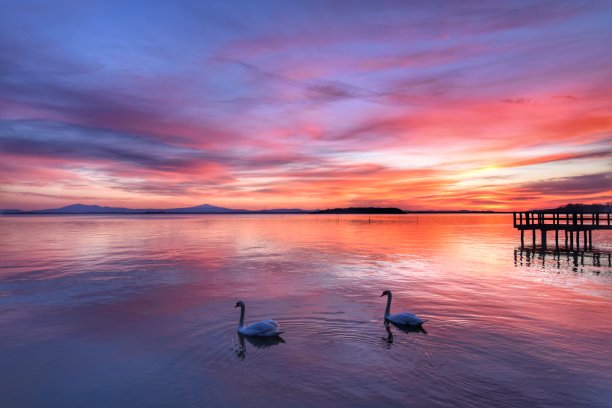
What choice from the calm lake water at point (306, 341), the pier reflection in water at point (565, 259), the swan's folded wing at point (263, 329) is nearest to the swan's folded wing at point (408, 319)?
the calm lake water at point (306, 341)

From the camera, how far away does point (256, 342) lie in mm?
13180

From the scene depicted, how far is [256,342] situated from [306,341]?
1.67m

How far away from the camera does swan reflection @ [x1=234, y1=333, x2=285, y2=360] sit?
1265cm

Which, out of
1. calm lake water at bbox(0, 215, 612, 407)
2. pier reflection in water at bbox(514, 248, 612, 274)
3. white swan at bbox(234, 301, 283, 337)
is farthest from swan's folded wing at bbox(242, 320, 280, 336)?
pier reflection in water at bbox(514, 248, 612, 274)

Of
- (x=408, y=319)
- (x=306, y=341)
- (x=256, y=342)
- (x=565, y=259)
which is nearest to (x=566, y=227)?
(x=565, y=259)

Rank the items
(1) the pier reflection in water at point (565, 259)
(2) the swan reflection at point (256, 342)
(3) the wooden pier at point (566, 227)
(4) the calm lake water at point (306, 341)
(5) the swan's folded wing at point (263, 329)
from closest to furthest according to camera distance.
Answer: (4) the calm lake water at point (306, 341) → (2) the swan reflection at point (256, 342) → (5) the swan's folded wing at point (263, 329) → (1) the pier reflection in water at point (565, 259) → (3) the wooden pier at point (566, 227)

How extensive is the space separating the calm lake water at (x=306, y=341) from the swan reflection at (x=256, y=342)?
0.24 ft

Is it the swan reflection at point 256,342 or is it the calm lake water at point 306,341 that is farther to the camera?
the swan reflection at point 256,342

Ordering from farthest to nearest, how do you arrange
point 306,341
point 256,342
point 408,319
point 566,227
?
point 566,227 < point 408,319 < point 306,341 < point 256,342

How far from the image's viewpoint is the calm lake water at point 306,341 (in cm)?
977

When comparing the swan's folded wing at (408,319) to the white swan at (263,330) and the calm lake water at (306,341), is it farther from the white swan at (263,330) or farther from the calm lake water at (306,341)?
the white swan at (263,330)

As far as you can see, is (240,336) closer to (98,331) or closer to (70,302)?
(98,331)

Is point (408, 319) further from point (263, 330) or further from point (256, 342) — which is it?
point (256, 342)

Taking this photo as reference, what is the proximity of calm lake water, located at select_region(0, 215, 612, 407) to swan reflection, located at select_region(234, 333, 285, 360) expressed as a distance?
74mm
